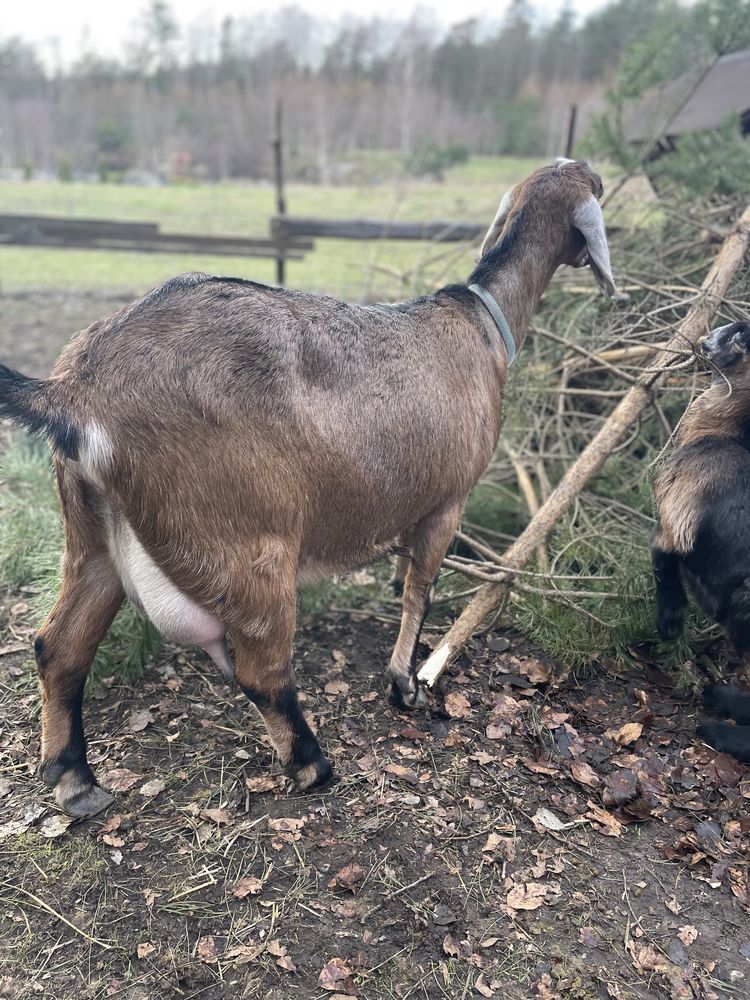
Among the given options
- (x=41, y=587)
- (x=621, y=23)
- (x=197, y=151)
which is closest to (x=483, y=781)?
(x=41, y=587)

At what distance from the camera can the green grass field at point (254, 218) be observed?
12.1 m

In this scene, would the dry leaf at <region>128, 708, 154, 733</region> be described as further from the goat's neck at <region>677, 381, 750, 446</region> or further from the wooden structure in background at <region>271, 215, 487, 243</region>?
the wooden structure in background at <region>271, 215, 487, 243</region>

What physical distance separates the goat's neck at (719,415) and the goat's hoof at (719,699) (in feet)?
3.83

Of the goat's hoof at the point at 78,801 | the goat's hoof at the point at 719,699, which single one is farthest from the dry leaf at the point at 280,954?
the goat's hoof at the point at 719,699

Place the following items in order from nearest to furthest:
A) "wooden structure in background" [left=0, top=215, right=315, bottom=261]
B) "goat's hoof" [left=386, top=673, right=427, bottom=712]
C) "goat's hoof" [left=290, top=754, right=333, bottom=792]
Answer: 1. "goat's hoof" [left=290, top=754, right=333, bottom=792]
2. "goat's hoof" [left=386, top=673, right=427, bottom=712]
3. "wooden structure in background" [left=0, top=215, right=315, bottom=261]

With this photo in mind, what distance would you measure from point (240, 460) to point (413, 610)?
1368mm

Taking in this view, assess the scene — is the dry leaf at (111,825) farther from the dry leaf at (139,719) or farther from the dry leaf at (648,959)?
the dry leaf at (648,959)

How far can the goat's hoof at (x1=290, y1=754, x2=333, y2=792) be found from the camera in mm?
2717

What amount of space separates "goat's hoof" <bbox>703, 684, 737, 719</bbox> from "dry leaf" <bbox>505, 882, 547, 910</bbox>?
1.31 meters

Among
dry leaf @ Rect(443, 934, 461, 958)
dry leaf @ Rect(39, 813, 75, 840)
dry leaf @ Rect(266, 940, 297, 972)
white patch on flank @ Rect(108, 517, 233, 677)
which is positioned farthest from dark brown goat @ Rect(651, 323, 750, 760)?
dry leaf @ Rect(39, 813, 75, 840)

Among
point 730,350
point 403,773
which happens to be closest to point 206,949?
point 403,773

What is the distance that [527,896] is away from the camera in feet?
7.90

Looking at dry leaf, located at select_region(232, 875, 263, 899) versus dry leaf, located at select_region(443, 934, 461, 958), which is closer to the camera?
dry leaf, located at select_region(443, 934, 461, 958)

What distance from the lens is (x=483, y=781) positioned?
2879mm
